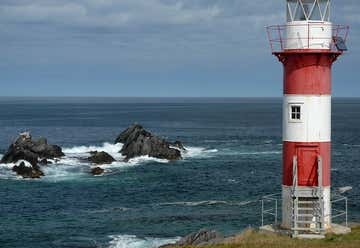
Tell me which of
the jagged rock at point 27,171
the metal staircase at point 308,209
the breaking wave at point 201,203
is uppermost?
the metal staircase at point 308,209

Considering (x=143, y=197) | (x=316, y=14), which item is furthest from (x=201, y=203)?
(x=316, y=14)

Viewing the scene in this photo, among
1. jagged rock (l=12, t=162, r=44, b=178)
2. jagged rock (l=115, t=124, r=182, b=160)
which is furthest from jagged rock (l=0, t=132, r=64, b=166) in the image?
jagged rock (l=115, t=124, r=182, b=160)

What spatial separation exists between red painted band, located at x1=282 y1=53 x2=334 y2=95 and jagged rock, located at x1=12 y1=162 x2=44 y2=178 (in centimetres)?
4100

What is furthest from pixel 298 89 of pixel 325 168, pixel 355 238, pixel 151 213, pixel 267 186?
pixel 267 186

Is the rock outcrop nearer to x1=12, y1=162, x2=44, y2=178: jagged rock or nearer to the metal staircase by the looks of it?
x1=12, y1=162, x2=44, y2=178: jagged rock

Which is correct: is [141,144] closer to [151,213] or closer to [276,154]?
[276,154]

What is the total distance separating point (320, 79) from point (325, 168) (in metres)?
2.97

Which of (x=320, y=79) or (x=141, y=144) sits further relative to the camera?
(x=141, y=144)

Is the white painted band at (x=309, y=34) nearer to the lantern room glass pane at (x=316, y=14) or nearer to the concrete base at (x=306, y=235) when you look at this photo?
the lantern room glass pane at (x=316, y=14)

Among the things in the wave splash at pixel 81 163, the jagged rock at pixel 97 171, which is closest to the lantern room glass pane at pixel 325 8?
the wave splash at pixel 81 163

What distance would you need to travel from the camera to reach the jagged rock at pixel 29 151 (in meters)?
64.4

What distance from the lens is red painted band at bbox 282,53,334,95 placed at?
2084 cm

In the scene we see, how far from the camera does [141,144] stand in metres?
74.7

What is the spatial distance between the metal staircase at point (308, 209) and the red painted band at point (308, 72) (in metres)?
2.24
